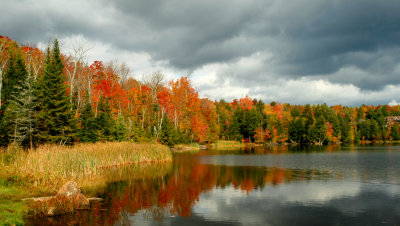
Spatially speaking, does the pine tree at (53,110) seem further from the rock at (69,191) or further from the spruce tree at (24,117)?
the rock at (69,191)

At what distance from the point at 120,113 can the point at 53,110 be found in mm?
24855

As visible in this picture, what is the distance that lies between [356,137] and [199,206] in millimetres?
133967

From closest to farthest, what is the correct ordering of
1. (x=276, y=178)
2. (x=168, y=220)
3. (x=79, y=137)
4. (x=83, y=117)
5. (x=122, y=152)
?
(x=168, y=220) < (x=276, y=178) < (x=122, y=152) < (x=79, y=137) < (x=83, y=117)

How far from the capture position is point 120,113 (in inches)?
2245

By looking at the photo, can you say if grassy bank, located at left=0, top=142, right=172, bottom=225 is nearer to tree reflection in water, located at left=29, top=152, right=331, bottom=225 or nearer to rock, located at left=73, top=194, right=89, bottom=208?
tree reflection in water, located at left=29, top=152, right=331, bottom=225

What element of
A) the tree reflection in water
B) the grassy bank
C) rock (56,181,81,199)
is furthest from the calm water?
the grassy bank

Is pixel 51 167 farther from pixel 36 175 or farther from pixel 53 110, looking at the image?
pixel 53 110

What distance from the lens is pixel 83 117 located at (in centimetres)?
4203

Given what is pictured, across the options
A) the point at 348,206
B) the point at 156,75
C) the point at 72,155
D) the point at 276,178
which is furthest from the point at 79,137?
the point at 156,75

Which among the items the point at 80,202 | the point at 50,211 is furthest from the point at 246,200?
the point at 50,211

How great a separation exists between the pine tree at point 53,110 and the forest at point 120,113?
103 mm

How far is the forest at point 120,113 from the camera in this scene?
3177 centimetres

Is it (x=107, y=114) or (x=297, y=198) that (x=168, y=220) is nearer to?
(x=297, y=198)

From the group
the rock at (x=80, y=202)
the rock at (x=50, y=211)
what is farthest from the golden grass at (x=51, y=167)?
the rock at (x=50, y=211)
